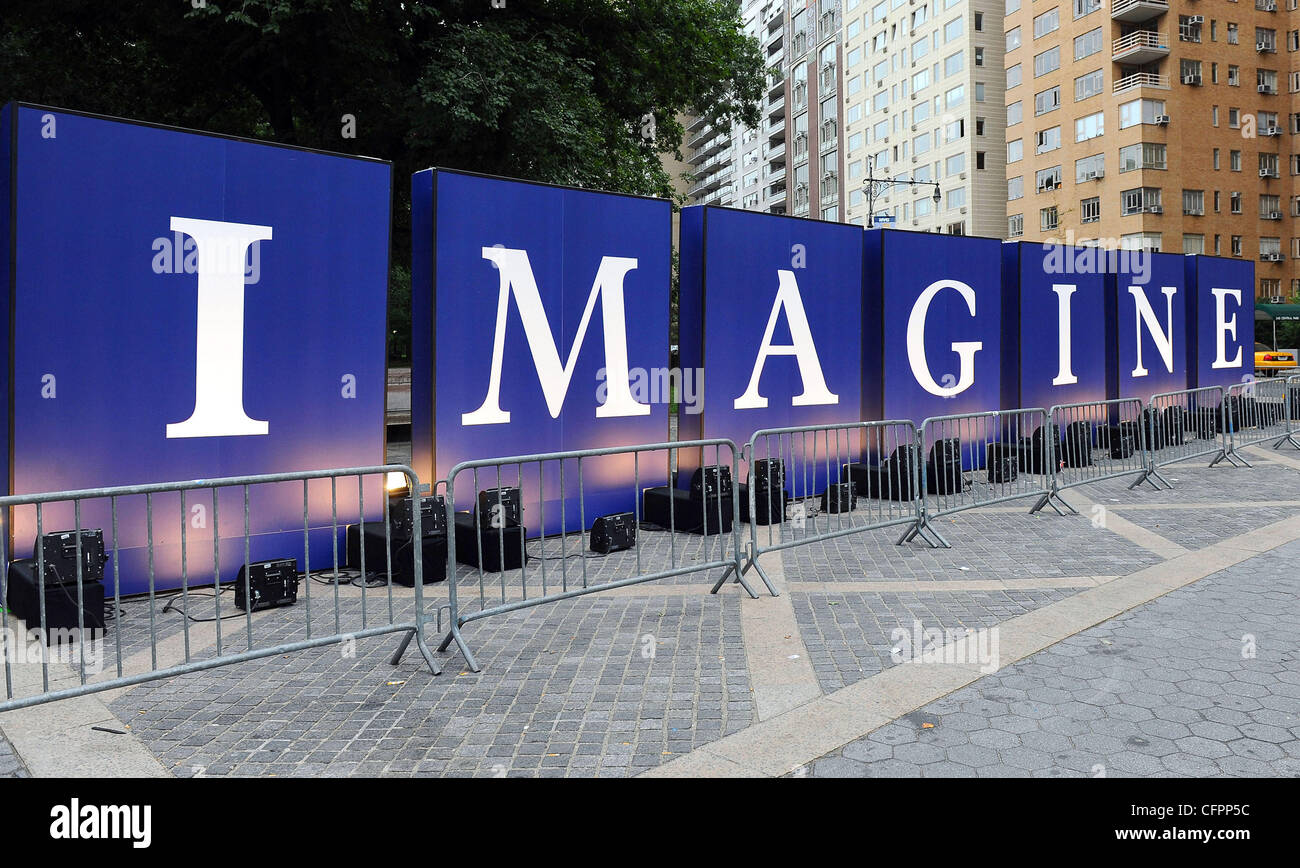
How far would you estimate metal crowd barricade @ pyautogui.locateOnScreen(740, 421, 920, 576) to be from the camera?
851 cm

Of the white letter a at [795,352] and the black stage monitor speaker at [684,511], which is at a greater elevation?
the white letter a at [795,352]

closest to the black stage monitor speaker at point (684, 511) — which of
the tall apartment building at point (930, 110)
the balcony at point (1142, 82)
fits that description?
the balcony at point (1142, 82)

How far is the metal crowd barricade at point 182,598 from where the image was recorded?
483 cm

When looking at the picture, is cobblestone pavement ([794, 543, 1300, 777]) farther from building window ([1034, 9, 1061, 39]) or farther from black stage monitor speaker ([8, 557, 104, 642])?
building window ([1034, 9, 1061, 39])

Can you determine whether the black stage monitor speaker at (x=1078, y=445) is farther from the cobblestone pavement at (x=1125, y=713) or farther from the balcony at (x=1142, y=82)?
the balcony at (x=1142, y=82)

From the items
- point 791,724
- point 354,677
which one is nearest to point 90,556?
point 354,677

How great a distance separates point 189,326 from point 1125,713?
276 inches

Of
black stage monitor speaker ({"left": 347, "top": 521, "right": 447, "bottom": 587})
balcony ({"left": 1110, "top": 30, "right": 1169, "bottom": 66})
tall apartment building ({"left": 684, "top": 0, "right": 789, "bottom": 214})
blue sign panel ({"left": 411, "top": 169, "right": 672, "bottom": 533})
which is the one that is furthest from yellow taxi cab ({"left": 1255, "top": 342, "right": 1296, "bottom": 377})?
tall apartment building ({"left": 684, "top": 0, "right": 789, "bottom": 214})

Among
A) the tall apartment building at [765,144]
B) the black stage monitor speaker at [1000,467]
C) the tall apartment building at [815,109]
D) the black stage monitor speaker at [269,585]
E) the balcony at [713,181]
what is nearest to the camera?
the black stage monitor speaker at [269,585]

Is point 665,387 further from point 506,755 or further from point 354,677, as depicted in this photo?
point 506,755

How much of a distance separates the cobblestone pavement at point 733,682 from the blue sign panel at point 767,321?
321 centimetres

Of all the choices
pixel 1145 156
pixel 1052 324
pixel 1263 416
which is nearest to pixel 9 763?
pixel 1052 324

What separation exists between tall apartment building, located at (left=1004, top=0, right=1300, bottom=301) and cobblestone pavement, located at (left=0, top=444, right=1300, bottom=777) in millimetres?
54289

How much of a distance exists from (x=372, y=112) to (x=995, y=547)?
1334 cm
